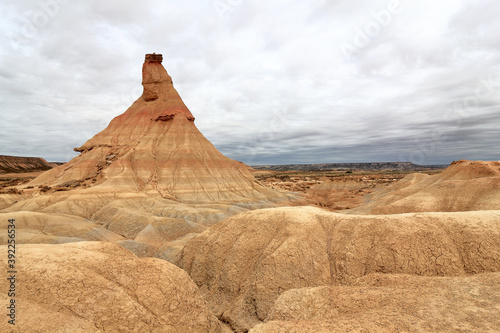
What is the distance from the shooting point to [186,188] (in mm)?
58406

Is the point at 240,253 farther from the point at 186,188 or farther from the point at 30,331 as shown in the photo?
the point at 186,188

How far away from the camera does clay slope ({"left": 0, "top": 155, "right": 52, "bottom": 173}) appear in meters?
143

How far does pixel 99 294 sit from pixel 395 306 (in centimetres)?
1188

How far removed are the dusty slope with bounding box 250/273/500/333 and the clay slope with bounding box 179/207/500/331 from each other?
2.63 metres

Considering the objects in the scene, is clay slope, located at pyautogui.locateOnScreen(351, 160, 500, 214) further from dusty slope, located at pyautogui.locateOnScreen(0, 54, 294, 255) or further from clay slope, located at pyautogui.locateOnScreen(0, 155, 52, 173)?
clay slope, located at pyautogui.locateOnScreen(0, 155, 52, 173)

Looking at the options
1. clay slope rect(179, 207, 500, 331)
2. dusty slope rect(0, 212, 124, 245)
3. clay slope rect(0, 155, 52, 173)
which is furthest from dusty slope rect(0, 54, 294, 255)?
clay slope rect(0, 155, 52, 173)

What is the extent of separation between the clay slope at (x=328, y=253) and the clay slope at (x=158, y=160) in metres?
37.8

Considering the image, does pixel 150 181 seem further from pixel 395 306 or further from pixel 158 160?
pixel 395 306

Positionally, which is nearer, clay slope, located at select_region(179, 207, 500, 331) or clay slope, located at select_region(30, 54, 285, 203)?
clay slope, located at select_region(179, 207, 500, 331)

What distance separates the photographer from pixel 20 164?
15212 centimetres

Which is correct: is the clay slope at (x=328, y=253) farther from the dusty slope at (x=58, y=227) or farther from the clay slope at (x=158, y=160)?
the clay slope at (x=158, y=160)

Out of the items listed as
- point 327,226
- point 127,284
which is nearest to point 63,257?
point 127,284

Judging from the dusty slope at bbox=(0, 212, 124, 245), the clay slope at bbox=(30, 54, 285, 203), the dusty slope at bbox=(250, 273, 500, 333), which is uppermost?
the clay slope at bbox=(30, 54, 285, 203)

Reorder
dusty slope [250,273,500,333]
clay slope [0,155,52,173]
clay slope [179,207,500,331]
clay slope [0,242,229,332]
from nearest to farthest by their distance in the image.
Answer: dusty slope [250,273,500,333] < clay slope [0,242,229,332] < clay slope [179,207,500,331] < clay slope [0,155,52,173]
